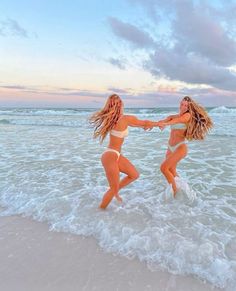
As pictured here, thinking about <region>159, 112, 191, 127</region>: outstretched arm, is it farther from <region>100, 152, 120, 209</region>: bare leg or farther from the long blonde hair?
<region>100, 152, 120, 209</region>: bare leg

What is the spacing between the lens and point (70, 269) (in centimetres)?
330

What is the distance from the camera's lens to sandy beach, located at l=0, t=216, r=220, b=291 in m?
3.01

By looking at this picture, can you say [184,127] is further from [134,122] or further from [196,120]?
[134,122]

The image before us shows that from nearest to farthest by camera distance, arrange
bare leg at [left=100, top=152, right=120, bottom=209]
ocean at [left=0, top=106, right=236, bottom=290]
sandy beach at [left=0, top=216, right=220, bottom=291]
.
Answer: sandy beach at [left=0, top=216, right=220, bottom=291], ocean at [left=0, top=106, right=236, bottom=290], bare leg at [left=100, top=152, right=120, bottom=209]

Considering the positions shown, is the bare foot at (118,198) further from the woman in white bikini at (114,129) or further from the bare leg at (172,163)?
the bare leg at (172,163)

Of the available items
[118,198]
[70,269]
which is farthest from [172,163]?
[70,269]

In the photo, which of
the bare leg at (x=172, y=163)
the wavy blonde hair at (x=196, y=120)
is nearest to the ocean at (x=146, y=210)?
the bare leg at (x=172, y=163)

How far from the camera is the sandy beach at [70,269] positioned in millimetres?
3014

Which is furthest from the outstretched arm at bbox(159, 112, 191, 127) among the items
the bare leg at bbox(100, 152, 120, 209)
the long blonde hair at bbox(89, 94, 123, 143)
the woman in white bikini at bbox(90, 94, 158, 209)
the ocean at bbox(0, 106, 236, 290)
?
the ocean at bbox(0, 106, 236, 290)

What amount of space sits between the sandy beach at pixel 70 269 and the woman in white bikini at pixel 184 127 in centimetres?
208

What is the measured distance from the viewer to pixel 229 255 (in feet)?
11.4

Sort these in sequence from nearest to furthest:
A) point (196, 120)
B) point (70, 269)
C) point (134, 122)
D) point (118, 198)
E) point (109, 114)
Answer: point (70, 269)
point (109, 114)
point (134, 122)
point (118, 198)
point (196, 120)

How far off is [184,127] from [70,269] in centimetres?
307

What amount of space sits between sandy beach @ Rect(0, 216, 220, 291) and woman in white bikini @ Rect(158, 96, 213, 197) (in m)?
2.08
